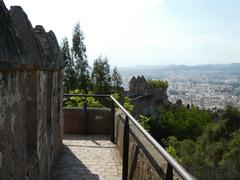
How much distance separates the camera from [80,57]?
41.9m

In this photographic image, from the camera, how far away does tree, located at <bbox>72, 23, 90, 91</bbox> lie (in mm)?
41625

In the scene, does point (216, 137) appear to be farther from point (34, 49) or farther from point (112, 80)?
point (34, 49)

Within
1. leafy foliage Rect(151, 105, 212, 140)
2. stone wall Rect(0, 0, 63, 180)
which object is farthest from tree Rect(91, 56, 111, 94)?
stone wall Rect(0, 0, 63, 180)

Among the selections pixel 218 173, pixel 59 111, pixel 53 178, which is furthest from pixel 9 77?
pixel 218 173

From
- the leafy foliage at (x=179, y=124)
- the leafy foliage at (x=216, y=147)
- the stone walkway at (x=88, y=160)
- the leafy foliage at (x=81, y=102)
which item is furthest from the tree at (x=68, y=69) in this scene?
the stone walkway at (x=88, y=160)

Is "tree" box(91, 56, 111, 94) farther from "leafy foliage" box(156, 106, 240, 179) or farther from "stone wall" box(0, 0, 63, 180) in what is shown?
"stone wall" box(0, 0, 63, 180)

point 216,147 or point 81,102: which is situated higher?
point 81,102

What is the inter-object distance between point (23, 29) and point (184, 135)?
41.2 metres

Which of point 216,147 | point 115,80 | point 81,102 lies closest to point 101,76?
point 115,80

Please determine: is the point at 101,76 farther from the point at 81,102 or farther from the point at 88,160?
the point at 88,160

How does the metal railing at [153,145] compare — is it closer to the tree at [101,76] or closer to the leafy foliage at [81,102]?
the leafy foliage at [81,102]

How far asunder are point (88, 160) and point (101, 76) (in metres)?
35.8

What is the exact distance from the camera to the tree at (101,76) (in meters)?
42.5

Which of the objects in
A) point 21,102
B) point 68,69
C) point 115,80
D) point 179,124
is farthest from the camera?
point 115,80
